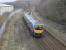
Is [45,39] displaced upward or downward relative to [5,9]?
upward

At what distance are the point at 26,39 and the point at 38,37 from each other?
1384mm

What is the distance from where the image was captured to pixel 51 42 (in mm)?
20703

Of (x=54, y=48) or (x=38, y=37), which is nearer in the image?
(x=54, y=48)

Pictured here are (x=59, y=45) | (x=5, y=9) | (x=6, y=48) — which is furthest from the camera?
(x=5, y=9)

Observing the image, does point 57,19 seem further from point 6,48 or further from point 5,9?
point 5,9

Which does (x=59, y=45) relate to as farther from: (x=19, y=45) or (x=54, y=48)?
(x=19, y=45)

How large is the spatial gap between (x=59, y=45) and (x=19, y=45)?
352 centimetres

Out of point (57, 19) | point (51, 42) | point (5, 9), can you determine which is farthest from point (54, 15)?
point (5, 9)

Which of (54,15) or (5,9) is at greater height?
(54,15)

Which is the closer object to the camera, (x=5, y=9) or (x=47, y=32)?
(x=47, y=32)

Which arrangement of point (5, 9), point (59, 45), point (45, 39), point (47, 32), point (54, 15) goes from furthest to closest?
point (5, 9) < point (54, 15) < point (47, 32) < point (45, 39) < point (59, 45)

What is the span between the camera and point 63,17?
32719 millimetres

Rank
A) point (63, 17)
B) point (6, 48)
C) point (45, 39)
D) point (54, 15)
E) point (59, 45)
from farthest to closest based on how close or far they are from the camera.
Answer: point (54, 15)
point (63, 17)
point (45, 39)
point (59, 45)
point (6, 48)

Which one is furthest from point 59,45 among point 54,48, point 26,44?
point 26,44
